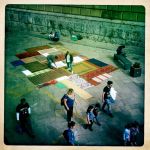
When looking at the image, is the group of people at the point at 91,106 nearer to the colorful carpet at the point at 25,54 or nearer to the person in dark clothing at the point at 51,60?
the person in dark clothing at the point at 51,60

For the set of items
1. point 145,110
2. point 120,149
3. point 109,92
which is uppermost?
point 109,92

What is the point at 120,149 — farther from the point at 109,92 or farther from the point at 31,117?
the point at 31,117

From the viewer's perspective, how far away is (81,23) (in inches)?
217

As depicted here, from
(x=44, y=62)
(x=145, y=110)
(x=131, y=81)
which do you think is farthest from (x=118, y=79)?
(x=44, y=62)

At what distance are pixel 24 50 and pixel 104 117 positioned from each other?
220cm

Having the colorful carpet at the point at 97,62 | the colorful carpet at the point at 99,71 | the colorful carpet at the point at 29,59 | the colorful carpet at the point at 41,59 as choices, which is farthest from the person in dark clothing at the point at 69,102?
the colorful carpet at the point at 29,59

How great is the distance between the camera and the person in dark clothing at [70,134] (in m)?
5.11

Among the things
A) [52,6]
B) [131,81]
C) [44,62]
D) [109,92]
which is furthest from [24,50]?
[131,81]

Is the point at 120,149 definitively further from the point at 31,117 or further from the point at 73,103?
the point at 31,117

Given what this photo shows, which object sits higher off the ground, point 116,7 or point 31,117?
point 116,7

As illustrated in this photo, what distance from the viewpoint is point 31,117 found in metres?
5.26

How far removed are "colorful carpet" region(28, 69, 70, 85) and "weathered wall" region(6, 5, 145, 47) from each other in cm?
81

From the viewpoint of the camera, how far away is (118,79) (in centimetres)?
535

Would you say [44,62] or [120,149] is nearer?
[120,149]
